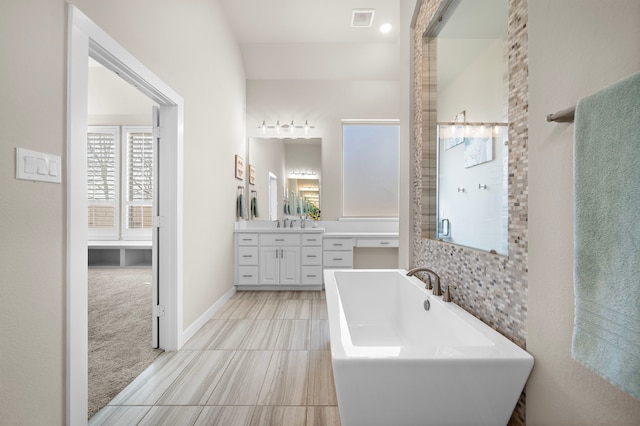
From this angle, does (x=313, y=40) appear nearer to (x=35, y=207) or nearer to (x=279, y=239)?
(x=279, y=239)

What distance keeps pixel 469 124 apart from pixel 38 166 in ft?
6.93

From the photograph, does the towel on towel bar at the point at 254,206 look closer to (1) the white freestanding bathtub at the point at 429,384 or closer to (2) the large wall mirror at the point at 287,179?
(2) the large wall mirror at the point at 287,179

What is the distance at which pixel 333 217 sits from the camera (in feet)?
14.9

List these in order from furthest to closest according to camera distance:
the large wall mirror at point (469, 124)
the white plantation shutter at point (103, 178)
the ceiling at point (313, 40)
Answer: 1. the white plantation shutter at point (103, 178)
2. the ceiling at point (313, 40)
3. the large wall mirror at point (469, 124)

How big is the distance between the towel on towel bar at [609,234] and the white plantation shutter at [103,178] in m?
6.14

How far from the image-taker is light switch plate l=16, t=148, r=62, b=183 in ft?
3.71

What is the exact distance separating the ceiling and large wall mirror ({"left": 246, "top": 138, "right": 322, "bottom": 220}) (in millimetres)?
969

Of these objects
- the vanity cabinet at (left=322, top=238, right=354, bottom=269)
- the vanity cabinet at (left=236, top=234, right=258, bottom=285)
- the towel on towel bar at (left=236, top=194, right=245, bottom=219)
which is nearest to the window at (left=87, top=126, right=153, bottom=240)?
the towel on towel bar at (left=236, top=194, right=245, bottom=219)

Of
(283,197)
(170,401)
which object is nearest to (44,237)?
(170,401)

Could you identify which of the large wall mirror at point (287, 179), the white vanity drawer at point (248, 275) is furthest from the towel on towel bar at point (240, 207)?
the white vanity drawer at point (248, 275)

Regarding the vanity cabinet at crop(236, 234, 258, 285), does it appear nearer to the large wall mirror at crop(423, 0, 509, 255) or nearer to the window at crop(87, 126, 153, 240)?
the window at crop(87, 126, 153, 240)

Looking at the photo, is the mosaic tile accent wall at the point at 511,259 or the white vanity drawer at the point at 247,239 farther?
the white vanity drawer at the point at 247,239

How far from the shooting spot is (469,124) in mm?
1853

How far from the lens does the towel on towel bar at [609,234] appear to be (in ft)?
1.96
